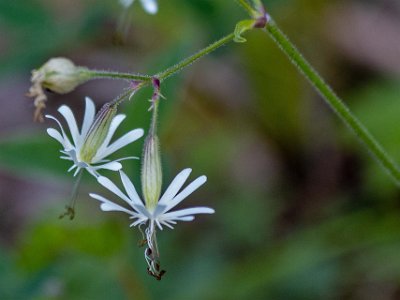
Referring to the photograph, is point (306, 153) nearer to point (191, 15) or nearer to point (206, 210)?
point (191, 15)

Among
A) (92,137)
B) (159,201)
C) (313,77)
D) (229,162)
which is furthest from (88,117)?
(229,162)

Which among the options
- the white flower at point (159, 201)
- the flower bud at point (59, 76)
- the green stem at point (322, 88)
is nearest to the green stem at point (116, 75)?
the flower bud at point (59, 76)

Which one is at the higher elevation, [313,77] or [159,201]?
[313,77]

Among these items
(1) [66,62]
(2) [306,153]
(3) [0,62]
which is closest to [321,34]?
(2) [306,153]

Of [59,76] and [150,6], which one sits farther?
[150,6]

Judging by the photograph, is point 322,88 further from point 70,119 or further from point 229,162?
point 229,162

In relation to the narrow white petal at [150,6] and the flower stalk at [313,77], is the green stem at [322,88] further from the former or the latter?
the narrow white petal at [150,6]
